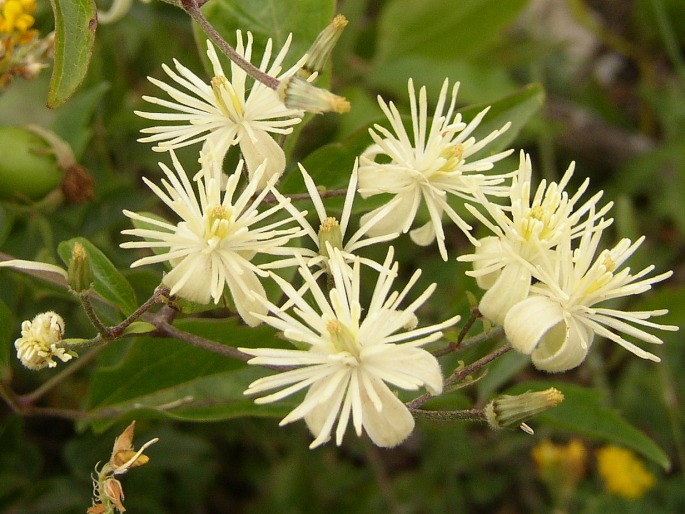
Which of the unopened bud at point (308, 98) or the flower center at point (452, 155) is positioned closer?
the unopened bud at point (308, 98)

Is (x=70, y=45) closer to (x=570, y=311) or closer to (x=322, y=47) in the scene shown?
(x=322, y=47)

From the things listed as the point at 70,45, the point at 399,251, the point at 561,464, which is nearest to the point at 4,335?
the point at 70,45

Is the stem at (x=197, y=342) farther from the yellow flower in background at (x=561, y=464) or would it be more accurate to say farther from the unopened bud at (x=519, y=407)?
the yellow flower in background at (x=561, y=464)

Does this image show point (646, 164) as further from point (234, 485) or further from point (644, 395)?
point (234, 485)

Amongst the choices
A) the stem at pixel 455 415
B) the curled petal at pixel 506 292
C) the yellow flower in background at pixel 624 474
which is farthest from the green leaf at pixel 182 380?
the yellow flower in background at pixel 624 474

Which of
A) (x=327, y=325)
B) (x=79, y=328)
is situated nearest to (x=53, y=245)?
(x=79, y=328)

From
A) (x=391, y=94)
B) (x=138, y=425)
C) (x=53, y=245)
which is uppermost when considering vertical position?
(x=391, y=94)
